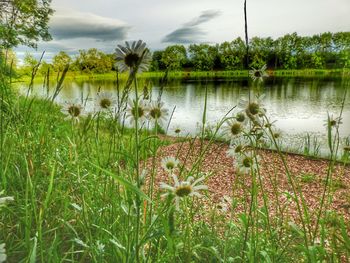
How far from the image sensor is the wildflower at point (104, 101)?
1404 millimetres

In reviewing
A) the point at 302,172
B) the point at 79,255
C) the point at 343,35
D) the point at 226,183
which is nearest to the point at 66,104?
the point at 79,255

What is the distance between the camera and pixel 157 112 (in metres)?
1.18

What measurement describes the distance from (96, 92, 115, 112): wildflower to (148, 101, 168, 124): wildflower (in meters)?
0.29


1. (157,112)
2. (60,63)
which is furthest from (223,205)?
(60,63)

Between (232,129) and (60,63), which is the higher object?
(60,63)

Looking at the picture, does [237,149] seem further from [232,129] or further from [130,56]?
[130,56]

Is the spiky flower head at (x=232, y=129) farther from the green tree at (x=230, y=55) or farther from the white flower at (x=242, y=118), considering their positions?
the green tree at (x=230, y=55)

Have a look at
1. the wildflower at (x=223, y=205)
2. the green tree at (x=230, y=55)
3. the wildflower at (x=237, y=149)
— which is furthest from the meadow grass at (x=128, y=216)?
the green tree at (x=230, y=55)

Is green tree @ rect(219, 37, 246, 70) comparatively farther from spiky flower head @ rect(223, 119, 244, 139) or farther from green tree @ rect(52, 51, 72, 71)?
spiky flower head @ rect(223, 119, 244, 139)

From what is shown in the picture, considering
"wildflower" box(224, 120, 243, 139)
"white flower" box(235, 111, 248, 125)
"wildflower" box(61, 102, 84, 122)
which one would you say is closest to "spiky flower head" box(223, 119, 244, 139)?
"wildflower" box(224, 120, 243, 139)

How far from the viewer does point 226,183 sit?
471cm

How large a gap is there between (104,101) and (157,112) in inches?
14.3

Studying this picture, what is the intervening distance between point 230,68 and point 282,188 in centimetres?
7273

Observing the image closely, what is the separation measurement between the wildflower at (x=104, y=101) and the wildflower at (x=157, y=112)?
289 mm
